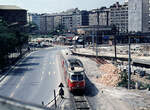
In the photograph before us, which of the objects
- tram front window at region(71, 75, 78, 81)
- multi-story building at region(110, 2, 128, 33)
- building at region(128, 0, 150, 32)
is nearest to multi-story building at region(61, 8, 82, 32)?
multi-story building at region(110, 2, 128, 33)

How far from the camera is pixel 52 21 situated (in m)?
189

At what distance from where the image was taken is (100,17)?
15962 centimetres

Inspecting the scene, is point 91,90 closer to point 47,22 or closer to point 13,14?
point 13,14

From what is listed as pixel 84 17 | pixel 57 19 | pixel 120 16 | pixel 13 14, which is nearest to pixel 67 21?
pixel 57 19

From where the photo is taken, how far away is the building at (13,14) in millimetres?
103919

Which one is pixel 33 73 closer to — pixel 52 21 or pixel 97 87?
pixel 97 87

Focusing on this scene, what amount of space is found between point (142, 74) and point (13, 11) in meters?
78.5

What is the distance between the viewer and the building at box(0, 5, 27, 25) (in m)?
104

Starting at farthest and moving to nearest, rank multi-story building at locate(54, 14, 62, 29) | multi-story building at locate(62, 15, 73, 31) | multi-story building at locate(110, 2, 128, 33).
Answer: multi-story building at locate(54, 14, 62, 29)
multi-story building at locate(62, 15, 73, 31)
multi-story building at locate(110, 2, 128, 33)

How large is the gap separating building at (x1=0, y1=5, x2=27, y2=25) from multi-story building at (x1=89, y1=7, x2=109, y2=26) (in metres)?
55.5

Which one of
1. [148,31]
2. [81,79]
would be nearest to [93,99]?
[81,79]

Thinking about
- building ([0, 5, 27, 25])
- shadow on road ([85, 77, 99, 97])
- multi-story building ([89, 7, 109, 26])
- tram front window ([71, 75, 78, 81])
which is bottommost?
shadow on road ([85, 77, 99, 97])

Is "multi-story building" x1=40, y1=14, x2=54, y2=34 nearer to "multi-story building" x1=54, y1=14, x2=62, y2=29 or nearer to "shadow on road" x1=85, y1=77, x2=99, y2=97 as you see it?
"multi-story building" x1=54, y1=14, x2=62, y2=29

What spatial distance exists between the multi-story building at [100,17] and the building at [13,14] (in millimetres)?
55490
